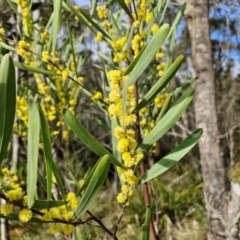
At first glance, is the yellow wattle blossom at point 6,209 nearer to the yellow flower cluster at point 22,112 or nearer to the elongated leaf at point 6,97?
the elongated leaf at point 6,97

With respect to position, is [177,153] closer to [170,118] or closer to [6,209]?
[170,118]

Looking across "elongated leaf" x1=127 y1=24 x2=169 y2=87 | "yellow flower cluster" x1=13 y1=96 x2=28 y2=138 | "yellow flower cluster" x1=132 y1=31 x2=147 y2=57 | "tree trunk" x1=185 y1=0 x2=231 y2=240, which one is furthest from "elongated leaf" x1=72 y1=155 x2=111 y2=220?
"tree trunk" x1=185 y1=0 x2=231 y2=240

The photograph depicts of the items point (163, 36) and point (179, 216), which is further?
point (179, 216)

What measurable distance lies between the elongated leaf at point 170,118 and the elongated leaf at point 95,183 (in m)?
0.11

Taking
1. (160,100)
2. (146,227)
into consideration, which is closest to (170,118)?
(146,227)

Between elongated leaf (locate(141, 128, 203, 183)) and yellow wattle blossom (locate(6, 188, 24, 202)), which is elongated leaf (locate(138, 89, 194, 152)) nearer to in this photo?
elongated leaf (locate(141, 128, 203, 183))

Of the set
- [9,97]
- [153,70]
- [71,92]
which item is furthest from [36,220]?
[71,92]

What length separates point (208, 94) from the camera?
2629mm

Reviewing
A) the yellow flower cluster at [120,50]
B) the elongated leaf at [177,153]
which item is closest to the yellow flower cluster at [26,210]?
the elongated leaf at [177,153]

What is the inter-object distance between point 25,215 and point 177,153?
0.66ft

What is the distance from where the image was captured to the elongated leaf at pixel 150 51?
485 mm

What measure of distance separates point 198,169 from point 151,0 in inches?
204

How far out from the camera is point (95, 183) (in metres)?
0.44

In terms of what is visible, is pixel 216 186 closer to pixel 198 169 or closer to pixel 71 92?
pixel 71 92
